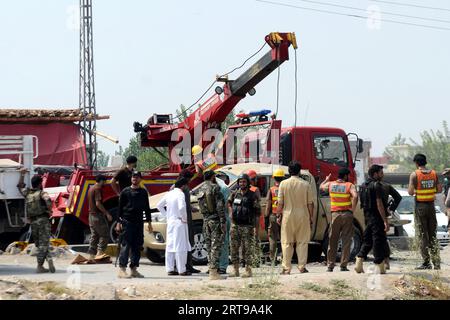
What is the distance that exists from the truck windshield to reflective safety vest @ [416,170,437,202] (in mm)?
5124

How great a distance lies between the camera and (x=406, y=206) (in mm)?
26156

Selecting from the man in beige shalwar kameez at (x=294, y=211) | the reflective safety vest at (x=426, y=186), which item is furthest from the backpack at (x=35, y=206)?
the reflective safety vest at (x=426, y=186)

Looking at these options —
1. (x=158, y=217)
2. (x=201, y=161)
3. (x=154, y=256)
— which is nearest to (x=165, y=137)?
(x=201, y=161)

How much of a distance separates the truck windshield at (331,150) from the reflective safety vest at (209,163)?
2.18 m

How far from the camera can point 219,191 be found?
1544 cm

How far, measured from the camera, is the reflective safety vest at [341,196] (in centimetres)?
1583

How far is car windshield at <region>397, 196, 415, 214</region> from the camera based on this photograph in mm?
25844

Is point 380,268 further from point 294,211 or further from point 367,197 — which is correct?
point 294,211

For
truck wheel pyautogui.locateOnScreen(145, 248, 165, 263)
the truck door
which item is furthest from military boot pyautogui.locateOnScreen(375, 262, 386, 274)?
the truck door

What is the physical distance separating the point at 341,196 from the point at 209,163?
6511 millimetres
